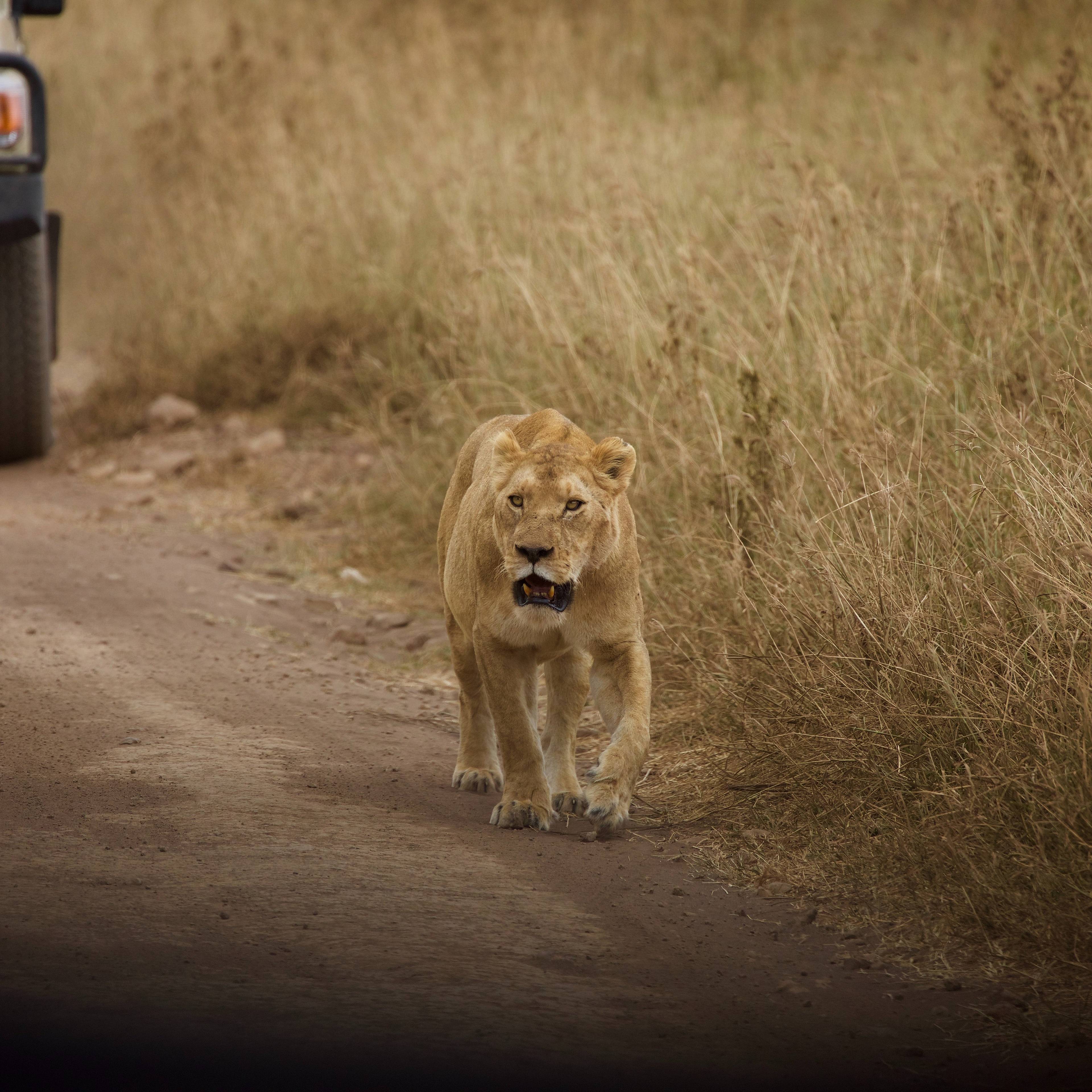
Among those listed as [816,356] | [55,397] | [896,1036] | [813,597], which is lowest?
[55,397]

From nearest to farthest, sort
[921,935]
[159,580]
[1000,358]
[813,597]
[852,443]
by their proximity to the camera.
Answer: [921,935], [813,597], [852,443], [1000,358], [159,580]

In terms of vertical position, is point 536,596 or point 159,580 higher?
point 536,596

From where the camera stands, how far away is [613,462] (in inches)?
159

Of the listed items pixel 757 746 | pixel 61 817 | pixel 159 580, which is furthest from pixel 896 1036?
pixel 159 580

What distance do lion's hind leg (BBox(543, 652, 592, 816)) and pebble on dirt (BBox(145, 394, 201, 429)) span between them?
5500 millimetres

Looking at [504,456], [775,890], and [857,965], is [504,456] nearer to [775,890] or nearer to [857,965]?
[775,890]

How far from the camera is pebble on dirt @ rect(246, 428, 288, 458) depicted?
8.73 meters

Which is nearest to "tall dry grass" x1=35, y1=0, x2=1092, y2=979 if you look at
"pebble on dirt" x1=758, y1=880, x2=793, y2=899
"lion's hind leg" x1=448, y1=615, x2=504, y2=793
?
"pebble on dirt" x1=758, y1=880, x2=793, y2=899

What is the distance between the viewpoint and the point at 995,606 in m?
3.87

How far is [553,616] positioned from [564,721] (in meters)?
0.49

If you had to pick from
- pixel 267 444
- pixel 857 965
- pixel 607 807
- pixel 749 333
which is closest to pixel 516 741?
pixel 607 807

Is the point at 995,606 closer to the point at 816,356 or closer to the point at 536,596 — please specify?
the point at 536,596

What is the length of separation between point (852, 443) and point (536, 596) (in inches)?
64.1

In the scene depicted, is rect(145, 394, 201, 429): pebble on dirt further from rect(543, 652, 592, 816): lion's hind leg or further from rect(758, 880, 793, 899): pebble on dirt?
rect(758, 880, 793, 899): pebble on dirt
